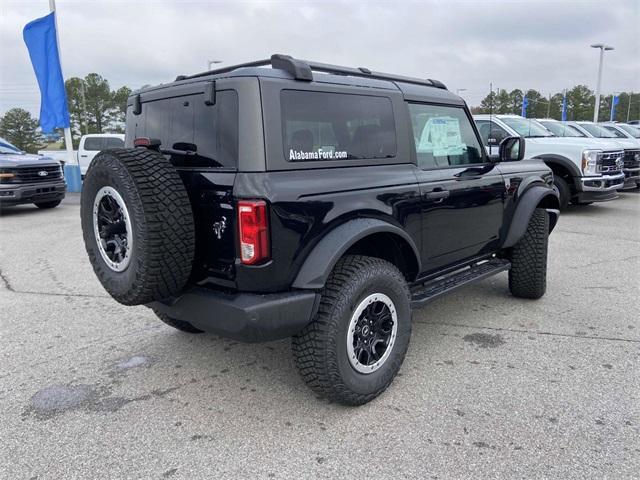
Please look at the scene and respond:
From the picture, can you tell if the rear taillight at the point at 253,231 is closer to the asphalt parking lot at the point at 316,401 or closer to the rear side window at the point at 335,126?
the rear side window at the point at 335,126

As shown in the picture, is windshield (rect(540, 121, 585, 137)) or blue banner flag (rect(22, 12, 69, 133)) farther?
blue banner flag (rect(22, 12, 69, 133))

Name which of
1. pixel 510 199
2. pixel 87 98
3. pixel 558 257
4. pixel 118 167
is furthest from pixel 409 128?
pixel 87 98

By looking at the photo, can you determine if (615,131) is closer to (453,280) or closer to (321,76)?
(453,280)

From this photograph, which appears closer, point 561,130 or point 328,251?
point 328,251

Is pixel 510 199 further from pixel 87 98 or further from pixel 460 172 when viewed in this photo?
pixel 87 98

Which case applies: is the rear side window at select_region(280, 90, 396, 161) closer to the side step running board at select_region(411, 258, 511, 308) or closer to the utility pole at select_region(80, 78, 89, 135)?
the side step running board at select_region(411, 258, 511, 308)

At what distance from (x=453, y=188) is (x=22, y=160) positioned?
10.3 m

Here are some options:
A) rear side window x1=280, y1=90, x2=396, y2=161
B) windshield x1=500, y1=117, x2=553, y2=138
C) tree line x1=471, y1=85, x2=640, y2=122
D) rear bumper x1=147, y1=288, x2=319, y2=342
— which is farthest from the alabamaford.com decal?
tree line x1=471, y1=85, x2=640, y2=122

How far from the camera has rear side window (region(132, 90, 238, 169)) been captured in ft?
8.43

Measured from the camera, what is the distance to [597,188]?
9367 mm

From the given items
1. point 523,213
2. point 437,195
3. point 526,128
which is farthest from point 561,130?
point 437,195

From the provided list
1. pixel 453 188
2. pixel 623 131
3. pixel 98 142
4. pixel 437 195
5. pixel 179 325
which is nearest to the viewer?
pixel 437 195

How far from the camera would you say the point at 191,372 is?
3.35 meters

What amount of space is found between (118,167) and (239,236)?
2.43 feet
